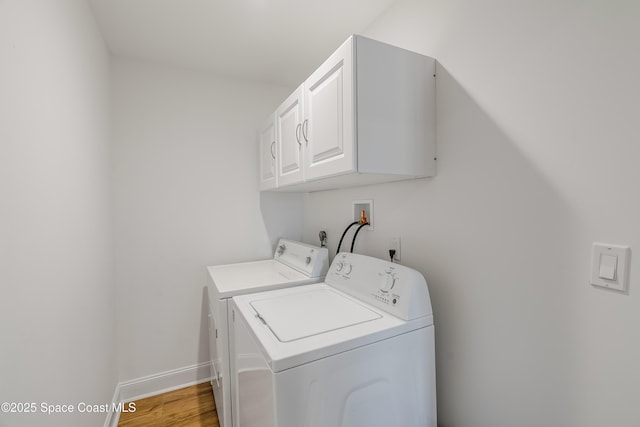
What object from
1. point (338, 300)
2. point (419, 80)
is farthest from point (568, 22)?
point (338, 300)

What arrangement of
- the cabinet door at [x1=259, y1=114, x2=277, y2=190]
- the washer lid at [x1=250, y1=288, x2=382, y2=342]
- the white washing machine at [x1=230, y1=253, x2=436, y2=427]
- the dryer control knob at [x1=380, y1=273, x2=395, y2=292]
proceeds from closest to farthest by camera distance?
the white washing machine at [x1=230, y1=253, x2=436, y2=427]
the washer lid at [x1=250, y1=288, x2=382, y2=342]
the dryer control knob at [x1=380, y1=273, x2=395, y2=292]
the cabinet door at [x1=259, y1=114, x2=277, y2=190]

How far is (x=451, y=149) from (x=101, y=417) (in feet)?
7.32

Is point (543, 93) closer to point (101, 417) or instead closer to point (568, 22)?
point (568, 22)

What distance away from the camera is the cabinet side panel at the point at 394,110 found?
104 cm

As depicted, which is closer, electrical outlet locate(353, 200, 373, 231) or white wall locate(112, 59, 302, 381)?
electrical outlet locate(353, 200, 373, 231)

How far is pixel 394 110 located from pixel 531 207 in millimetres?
586

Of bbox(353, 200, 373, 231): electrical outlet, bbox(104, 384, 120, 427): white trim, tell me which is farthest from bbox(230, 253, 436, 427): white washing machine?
bbox(104, 384, 120, 427): white trim

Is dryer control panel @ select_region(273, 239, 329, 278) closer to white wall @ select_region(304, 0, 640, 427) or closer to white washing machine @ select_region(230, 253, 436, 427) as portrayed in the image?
white washing machine @ select_region(230, 253, 436, 427)

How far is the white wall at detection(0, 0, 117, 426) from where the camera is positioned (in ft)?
2.39

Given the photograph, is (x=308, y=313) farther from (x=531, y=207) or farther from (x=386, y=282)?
(x=531, y=207)

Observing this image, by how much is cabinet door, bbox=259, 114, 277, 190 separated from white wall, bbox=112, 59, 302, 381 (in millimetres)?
174

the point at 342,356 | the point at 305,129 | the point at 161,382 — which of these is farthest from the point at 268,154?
the point at 161,382

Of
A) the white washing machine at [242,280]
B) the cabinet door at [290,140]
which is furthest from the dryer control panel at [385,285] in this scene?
the cabinet door at [290,140]

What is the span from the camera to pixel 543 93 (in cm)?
85
